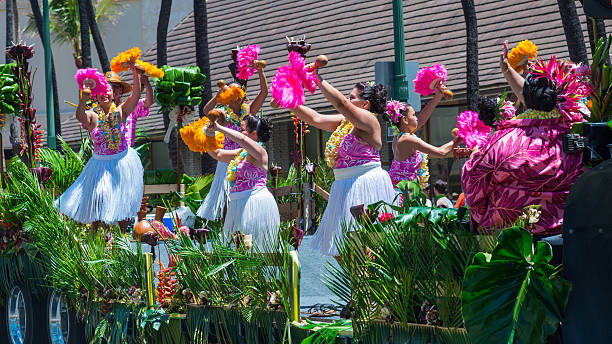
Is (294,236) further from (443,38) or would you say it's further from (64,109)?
(64,109)

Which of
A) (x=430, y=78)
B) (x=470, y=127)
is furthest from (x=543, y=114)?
(x=430, y=78)

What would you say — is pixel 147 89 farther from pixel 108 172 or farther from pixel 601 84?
pixel 601 84

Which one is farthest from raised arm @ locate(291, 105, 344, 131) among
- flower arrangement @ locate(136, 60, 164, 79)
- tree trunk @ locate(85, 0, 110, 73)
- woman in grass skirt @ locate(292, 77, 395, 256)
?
tree trunk @ locate(85, 0, 110, 73)

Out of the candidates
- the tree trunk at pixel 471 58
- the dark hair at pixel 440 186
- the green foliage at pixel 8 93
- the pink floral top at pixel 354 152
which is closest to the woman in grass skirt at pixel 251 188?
the pink floral top at pixel 354 152

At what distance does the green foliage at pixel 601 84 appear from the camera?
305 cm

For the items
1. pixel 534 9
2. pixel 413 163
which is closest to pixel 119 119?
pixel 413 163

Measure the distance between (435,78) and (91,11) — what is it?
22.1 m

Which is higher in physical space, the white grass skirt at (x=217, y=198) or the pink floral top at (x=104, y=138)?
the pink floral top at (x=104, y=138)

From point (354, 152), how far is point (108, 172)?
3.52 m

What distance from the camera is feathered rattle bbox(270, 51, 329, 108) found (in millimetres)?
5551

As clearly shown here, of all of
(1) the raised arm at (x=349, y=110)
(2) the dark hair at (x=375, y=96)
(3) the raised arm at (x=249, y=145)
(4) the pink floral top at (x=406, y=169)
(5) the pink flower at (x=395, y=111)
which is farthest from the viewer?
(4) the pink floral top at (x=406, y=169)

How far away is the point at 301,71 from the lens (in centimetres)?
558

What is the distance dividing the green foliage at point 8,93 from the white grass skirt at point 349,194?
5098 mm

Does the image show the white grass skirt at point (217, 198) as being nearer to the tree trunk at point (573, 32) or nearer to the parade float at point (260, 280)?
the parade float at point (260, 280)
